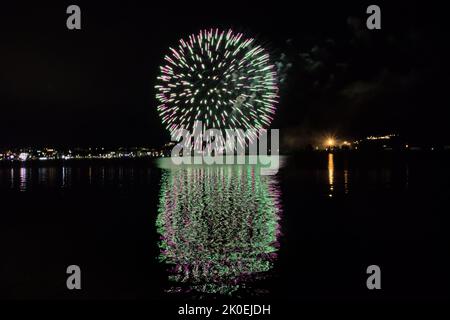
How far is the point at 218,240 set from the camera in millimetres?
13102

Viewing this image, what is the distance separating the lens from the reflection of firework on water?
32.1ft

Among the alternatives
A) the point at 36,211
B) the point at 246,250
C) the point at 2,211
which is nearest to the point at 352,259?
the point at 246,250

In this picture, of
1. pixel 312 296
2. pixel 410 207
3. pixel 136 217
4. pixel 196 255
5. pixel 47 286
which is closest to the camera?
pixel 312 296

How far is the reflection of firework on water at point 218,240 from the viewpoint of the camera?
32.1 ft

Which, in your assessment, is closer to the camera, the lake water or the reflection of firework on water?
the lake water

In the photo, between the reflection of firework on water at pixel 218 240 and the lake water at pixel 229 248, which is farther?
the reflection of firework on water at pixel 218 240

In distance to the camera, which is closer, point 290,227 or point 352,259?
point 352,259

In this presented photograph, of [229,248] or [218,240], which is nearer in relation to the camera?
Answer: [229,248]

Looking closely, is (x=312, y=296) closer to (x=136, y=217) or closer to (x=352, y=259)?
(x=352, y=259)

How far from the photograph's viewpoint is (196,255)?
37.8ft

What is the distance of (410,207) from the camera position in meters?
20.1
